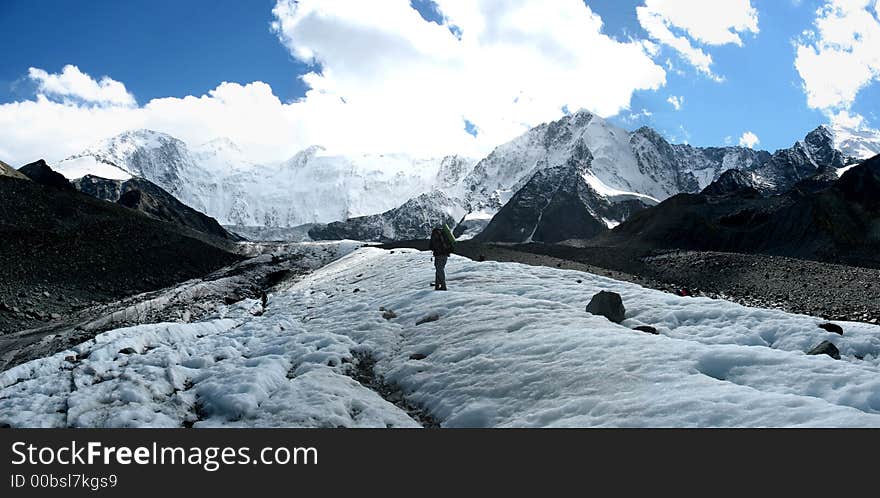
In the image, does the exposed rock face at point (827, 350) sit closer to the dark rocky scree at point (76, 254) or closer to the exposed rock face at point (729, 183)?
the dark rocky scree at point (76, 254)

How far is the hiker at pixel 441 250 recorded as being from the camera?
21.6 meters

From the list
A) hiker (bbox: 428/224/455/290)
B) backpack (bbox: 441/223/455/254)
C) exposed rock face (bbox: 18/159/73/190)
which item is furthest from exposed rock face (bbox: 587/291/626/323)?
exposed rock face (bbox: 18/159/73/190)

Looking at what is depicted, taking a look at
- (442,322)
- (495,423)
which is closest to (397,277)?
(442,322)

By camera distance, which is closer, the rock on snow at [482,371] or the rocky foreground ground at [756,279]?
the rock on snow at [482,371]

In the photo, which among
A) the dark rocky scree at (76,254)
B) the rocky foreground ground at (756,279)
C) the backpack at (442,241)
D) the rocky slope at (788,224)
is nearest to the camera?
A: the backpack at (442,241)

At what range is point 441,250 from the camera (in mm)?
21797

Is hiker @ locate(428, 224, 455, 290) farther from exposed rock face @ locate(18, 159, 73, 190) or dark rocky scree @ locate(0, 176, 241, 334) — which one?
exposed rock face @ locate(18, 159, 73, 190)

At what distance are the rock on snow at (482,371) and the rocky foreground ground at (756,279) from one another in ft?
53.3

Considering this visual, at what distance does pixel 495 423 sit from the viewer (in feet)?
31.8

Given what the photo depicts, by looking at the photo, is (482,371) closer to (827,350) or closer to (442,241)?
(827,350)

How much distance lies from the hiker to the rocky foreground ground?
624 inches

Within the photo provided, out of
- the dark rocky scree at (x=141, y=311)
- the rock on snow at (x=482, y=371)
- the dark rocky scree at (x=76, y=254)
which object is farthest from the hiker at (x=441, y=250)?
the dark rocky scree at (x=76, y=254)

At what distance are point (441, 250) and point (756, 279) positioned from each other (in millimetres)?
31532
